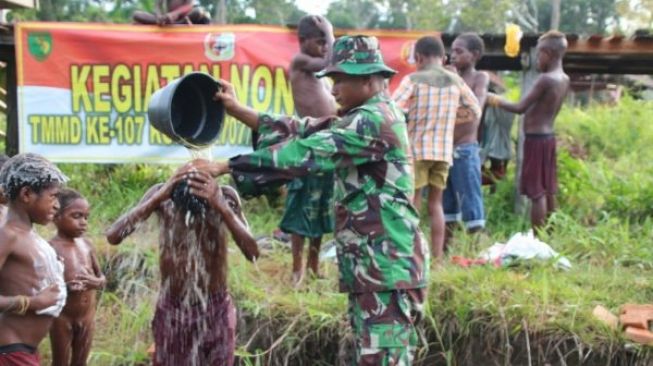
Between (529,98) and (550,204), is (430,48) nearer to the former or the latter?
(529,98)

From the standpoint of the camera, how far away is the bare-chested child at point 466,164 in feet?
22.9

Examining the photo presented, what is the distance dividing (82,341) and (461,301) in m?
2.17

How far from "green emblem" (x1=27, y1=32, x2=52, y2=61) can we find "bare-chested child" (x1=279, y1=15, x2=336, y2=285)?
3197 millimetres

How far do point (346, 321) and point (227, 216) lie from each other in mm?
1664

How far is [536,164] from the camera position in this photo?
7.44 m

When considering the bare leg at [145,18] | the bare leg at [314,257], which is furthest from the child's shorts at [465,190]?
the bare leg at [145,18]

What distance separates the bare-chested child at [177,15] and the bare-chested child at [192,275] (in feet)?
15.3

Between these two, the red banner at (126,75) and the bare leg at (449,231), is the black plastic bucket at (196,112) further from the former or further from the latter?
the red banner at (126,75)

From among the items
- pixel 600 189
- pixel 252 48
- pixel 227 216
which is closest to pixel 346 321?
pixel 227 216

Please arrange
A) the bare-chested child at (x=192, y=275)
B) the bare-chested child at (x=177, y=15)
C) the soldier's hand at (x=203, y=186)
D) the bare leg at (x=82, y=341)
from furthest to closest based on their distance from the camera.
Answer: the bare-chested child at (x=177, y=15)
the bare leg at (x=82, y=341)
the bare-chested child at (x=192, y=275)
the soldier's hand at (x=203, y=186)

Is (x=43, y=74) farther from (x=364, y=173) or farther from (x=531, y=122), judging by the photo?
(x=364, y=173)

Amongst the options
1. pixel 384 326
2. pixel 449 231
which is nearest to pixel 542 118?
pixel 449 231

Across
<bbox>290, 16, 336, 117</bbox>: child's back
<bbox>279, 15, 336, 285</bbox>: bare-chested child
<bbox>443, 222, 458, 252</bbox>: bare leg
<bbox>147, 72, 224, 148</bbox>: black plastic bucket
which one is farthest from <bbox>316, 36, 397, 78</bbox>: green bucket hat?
<bbox>443, 222, 458, 252</bbox>: bare leg

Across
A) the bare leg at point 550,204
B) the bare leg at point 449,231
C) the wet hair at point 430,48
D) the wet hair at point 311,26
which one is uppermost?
the wet hair at point 311,26
